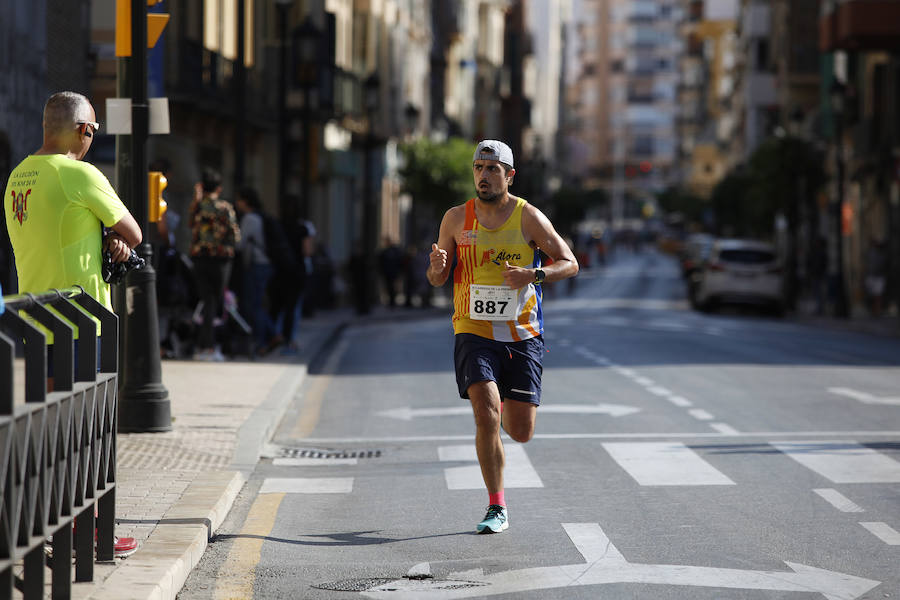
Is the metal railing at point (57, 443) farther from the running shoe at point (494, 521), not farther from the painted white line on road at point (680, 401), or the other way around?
the painted white line on road at point (680, 401)

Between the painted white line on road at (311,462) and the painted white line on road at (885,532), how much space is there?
12.4 ft

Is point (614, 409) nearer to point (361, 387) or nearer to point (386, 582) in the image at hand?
point (361, 387)

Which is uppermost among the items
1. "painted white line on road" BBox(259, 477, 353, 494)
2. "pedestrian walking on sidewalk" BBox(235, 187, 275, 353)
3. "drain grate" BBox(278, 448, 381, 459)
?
"pedestrian walking on sidewalk" BBox(235, 187, 275, 353)

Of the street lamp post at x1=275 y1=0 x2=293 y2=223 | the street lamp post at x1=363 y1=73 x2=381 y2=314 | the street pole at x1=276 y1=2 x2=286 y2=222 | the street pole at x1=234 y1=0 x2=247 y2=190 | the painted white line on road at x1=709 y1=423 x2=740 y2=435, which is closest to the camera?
the painted white line on road at x1=709 y1=423 x2=740 y2=435

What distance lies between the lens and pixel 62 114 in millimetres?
7199

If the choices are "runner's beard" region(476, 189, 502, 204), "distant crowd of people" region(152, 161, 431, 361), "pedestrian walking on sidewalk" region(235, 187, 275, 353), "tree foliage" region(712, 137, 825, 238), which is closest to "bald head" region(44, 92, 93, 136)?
"runner's beard" region(476, 189, 502, 204)

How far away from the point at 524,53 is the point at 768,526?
4093 inches

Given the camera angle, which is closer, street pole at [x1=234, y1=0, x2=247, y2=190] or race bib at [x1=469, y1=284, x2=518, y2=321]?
race bib at [x1=469, y1=284, x2=518, y2=321]

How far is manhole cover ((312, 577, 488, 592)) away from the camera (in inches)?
273

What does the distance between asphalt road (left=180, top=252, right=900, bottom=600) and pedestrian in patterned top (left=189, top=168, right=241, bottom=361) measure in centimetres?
139

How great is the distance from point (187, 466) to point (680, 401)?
5.92 meters

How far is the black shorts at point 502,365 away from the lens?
27.4ft

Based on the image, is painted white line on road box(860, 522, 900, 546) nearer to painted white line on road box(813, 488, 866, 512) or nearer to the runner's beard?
painted white line on road box(813, 488, 866, 512)

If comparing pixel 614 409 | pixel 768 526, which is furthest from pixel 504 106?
pixel 768 526
